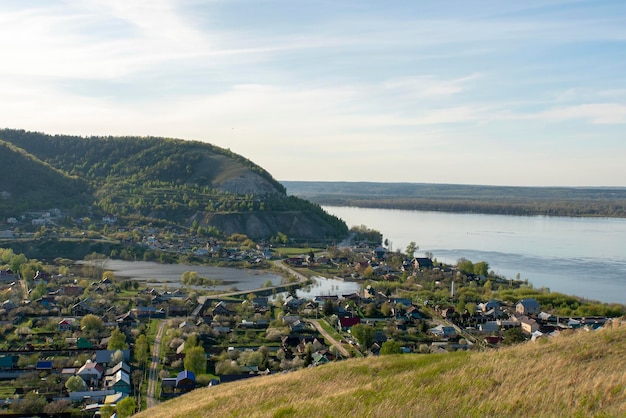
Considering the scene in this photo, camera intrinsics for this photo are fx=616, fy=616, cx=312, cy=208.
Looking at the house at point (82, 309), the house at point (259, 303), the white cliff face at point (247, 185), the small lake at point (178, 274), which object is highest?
the white cliff face at point (247, 185)

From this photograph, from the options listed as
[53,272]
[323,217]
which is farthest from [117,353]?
[323,217]

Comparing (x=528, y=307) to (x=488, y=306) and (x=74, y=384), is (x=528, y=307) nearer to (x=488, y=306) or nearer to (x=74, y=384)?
(x=488, y=306)

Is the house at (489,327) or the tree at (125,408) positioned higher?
the tree at (125,408)

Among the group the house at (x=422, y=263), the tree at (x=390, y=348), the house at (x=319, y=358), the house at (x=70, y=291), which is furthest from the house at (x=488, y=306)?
the house at (x=70, y=291)

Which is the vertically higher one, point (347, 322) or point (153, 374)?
point (347, 322)

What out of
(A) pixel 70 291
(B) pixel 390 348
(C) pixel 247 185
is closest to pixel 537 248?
(C) pixel 247 185

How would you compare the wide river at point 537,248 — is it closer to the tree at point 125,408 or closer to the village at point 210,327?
the village at point 210,327
